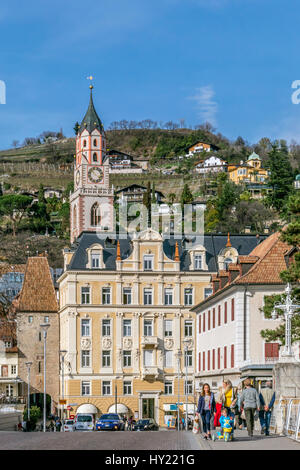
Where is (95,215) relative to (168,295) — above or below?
above

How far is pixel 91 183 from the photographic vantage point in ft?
495

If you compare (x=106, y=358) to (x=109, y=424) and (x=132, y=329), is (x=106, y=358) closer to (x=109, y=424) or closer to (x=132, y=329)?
(x=132, y=329)

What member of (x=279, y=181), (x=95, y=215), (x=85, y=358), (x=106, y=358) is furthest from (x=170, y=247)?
(x=279, y=181)

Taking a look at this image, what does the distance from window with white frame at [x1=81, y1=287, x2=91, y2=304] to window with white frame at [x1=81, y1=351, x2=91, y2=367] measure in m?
4.74

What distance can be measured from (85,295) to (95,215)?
157ft

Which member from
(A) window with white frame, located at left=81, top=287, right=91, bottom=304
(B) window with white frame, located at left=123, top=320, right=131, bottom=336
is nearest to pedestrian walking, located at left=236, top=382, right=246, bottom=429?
(A) window with white frame, located at left=81, top=287, right=91, bottom=304

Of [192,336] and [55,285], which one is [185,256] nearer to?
[192,336]

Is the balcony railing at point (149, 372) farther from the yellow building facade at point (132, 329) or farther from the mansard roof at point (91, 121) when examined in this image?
the mansard roof at point (91, 121)

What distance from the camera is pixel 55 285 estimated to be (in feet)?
374

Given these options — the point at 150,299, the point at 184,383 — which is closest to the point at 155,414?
the point at 184,383

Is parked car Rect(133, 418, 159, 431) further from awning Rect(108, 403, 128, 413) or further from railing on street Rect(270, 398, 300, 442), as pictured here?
railing on street Rect(270, 398, 300, 442)

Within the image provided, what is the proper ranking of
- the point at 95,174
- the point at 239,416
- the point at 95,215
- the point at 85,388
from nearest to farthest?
the point at 239,416
the point at 85,388
the point at 95,215
the point at 95,174

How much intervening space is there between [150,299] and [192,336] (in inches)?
209
